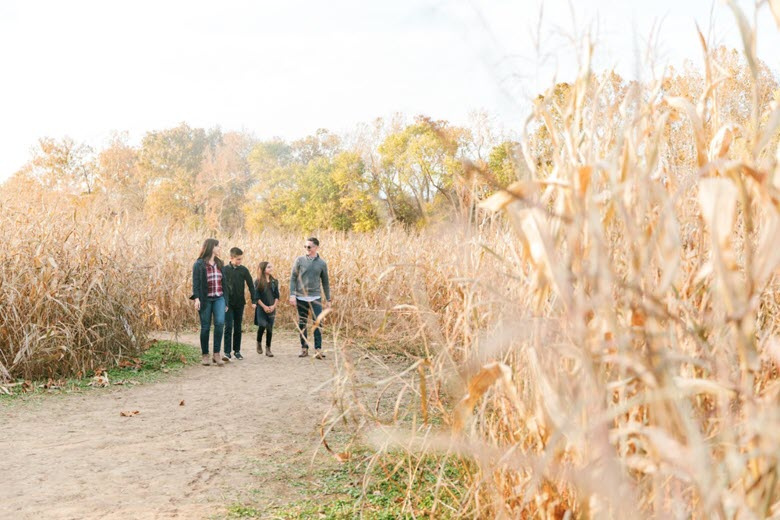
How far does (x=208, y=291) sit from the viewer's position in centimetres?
912

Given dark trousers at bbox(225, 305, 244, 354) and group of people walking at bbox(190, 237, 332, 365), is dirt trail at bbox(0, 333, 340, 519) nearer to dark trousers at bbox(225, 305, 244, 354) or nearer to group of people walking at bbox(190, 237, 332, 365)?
group of people walking at bbox(190, 237, 332, 365)

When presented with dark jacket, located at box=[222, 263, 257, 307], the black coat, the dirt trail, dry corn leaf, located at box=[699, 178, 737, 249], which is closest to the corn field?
dry corn leaf, located at box=[699, 178, 737, 249]

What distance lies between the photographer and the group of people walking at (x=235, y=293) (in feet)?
29.7

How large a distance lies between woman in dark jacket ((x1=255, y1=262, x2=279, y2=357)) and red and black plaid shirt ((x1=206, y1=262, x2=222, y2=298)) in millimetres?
1060

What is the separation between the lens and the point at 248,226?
145 ft

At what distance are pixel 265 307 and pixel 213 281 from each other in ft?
3.76

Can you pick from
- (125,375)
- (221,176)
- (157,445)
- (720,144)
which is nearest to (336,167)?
(221,176)

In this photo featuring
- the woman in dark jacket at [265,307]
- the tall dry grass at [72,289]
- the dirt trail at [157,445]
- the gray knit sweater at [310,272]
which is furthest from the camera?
the woman in dark jacket at [265,307]

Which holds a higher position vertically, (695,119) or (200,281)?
(695,119)

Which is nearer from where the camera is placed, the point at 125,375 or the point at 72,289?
the point at 72,289

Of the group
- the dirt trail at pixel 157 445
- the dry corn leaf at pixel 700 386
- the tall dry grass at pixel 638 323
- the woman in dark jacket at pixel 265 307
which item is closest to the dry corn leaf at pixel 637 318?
the tall dry grass at pixel 638 323

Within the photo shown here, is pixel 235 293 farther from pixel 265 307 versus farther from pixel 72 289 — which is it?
pixel 72 289

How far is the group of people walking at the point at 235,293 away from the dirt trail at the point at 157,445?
108 cm

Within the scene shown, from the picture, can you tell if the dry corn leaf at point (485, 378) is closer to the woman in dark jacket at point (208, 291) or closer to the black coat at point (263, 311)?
the woman in dark jacket at point (208, 291)
